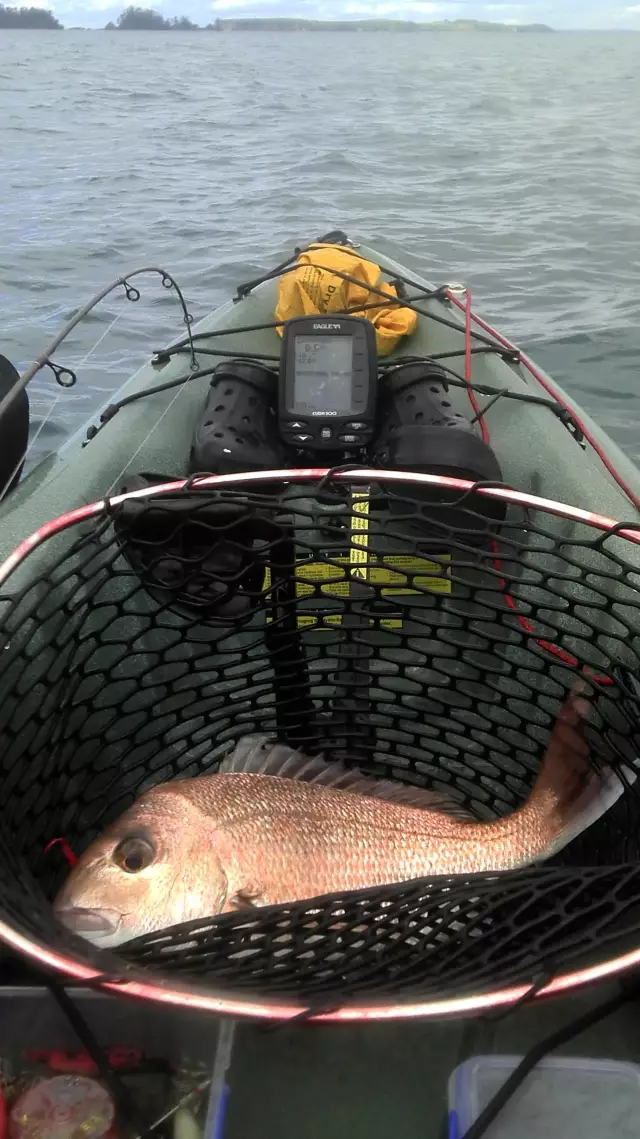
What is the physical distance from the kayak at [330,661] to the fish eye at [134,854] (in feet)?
0.54

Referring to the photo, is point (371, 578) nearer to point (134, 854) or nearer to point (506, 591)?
point (506, 591)

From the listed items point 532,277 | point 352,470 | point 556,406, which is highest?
point 352,470

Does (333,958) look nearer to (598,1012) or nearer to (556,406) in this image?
(598,1012)

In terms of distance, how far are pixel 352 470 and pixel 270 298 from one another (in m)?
2.36

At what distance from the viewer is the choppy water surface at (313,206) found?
6.20 meters

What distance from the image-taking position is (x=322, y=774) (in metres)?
1.79

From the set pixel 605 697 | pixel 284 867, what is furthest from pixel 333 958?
pixel 605 697

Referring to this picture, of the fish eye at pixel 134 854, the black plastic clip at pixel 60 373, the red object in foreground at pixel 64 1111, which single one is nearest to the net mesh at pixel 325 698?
the fish eye at pixel 134 854

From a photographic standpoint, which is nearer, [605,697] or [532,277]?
[605,697]

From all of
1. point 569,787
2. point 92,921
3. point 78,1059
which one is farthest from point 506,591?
point 78,1059

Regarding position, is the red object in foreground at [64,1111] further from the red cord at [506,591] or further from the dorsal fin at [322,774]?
the red cord at [506,591]

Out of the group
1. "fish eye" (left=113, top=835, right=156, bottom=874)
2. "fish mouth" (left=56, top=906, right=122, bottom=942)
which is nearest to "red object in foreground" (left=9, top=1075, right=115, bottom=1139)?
"fish mouth" (left=56, top=906, right=122, bottom=942)

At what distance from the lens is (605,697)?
1.69 m

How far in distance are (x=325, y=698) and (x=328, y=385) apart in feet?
3.00
